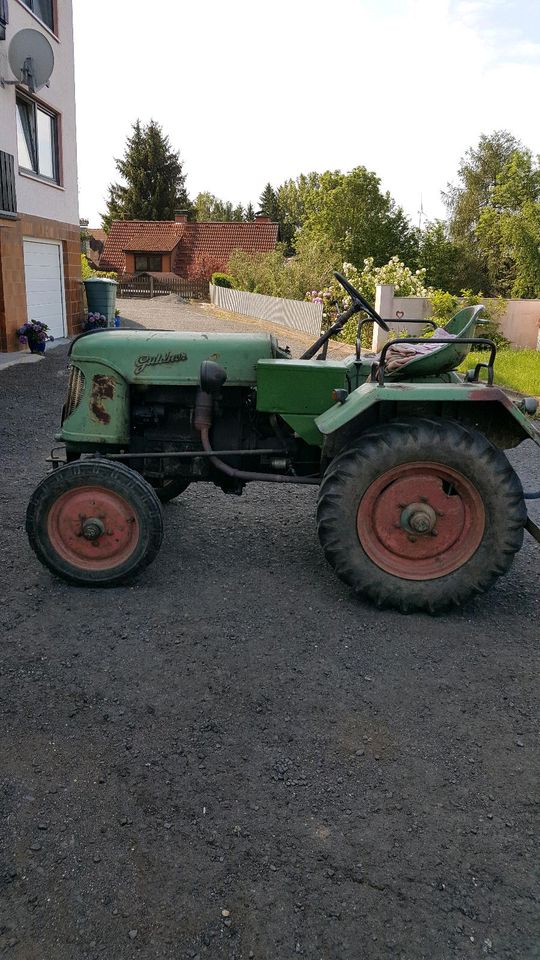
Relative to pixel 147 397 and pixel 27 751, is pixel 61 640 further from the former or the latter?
pixel 147 397

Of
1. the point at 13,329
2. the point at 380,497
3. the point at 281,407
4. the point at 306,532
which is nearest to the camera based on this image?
the point at 380,497

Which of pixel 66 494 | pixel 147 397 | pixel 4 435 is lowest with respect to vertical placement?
pixel 4 435

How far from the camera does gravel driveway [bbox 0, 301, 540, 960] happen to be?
75.9 inches

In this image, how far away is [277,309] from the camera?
21.3 metres

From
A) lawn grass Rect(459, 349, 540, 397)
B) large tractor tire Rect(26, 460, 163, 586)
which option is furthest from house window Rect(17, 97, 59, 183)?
large tractor tire Rect(26, 460, 163, 586)

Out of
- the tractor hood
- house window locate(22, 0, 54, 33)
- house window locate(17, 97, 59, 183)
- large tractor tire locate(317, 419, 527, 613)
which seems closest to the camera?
large tractor tire locate(317, 419, 527, 613)

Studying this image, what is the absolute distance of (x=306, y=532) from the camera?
489cm

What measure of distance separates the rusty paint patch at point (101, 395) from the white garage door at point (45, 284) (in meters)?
10.7

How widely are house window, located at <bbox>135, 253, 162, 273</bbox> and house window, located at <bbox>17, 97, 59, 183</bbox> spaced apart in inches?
1045

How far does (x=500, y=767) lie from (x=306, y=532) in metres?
2.51

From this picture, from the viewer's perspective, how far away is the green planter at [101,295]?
53.9 feet

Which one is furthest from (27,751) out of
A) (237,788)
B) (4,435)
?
(4,435)

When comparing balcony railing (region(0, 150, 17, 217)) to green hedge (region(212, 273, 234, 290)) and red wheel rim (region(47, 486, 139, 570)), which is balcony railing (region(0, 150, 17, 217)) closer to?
red wheel rim (region(47, 486, 139, 570))

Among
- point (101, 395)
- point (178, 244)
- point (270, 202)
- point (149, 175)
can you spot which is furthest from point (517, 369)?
point (270, 202)
